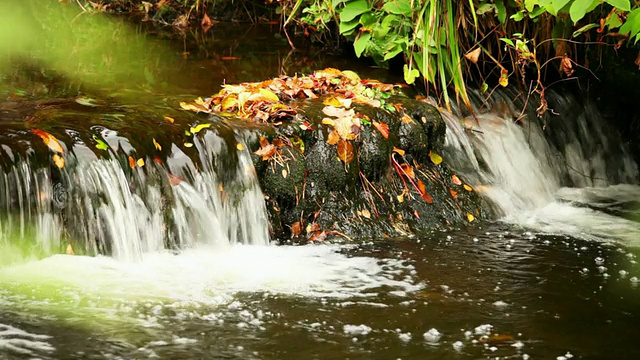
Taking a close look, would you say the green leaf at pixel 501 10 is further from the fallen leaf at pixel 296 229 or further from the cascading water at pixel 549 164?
the fallen leaf at pixel 296 229

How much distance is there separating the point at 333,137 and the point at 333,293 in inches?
60.2

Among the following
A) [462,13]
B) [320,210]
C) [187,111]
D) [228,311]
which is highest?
[462,13]

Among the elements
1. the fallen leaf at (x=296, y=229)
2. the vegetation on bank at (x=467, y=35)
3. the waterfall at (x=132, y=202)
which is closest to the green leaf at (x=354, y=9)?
the vegetation on bank at (x=467, y=35)

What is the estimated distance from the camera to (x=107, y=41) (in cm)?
938

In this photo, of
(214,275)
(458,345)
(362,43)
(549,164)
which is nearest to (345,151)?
(214,275)

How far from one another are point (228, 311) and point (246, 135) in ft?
5.34

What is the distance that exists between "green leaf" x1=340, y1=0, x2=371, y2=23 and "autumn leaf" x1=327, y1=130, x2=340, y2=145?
1.61 metres

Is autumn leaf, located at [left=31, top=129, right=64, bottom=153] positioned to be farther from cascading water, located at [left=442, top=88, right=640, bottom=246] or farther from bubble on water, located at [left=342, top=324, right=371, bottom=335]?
cascading water, located at [left=442, top=88, right=640, bottom=246]

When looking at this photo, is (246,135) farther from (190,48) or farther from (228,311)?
(190,48)

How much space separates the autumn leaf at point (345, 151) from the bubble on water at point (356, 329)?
1815mm

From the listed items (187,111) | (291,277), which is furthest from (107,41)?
(291,277)

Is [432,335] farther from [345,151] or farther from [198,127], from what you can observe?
[198,127]

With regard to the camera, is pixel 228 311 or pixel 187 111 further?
pixel 187 111

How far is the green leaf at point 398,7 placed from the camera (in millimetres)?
6184
